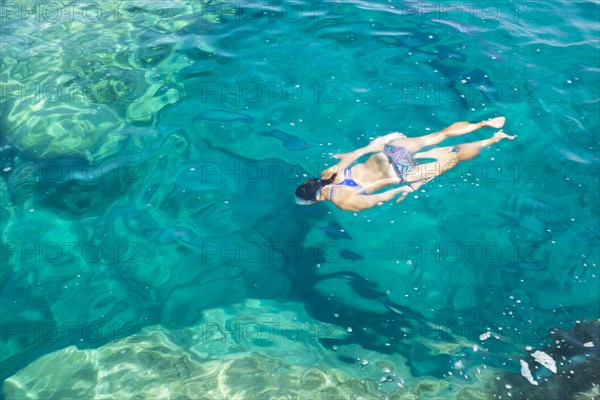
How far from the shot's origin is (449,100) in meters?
8.38

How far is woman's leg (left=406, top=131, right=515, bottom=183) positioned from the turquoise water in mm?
198

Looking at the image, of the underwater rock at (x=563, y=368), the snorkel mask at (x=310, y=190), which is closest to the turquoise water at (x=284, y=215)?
the underwater rock at (x=563, y=368)

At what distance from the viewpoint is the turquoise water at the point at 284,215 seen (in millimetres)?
5602

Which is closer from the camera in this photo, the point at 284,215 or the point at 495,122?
the point at 284,215

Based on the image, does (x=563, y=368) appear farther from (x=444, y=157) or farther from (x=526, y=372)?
(x=444, y=157)

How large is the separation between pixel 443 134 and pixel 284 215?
8.51 ft

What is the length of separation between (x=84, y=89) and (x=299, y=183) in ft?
12.5

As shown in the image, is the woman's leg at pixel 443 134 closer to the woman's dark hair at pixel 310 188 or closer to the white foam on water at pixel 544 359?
the woman's dark hair at pixel 310 188

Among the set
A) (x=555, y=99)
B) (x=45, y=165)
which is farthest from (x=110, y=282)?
(x=555, y=99)

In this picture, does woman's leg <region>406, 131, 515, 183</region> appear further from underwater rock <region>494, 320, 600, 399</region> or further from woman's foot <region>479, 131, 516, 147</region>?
underwater rock <region>494, 320, 600, 399</region>

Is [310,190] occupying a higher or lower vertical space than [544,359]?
higher

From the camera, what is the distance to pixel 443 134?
7730mm

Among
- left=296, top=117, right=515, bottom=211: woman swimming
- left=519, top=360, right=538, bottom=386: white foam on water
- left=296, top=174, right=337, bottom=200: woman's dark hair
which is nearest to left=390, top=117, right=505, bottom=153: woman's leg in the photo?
left=296, top=117, right=515, bottom=211: woman swimming

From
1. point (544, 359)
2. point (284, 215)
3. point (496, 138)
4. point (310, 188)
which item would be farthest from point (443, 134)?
point (544, 359)
